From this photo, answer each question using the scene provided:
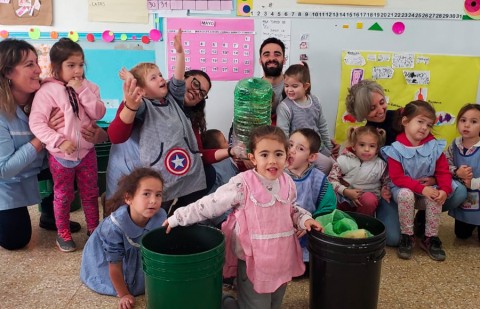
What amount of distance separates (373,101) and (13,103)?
192 centimetres

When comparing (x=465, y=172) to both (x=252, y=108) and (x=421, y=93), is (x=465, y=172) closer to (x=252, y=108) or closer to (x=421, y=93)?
(x=421, y=93)

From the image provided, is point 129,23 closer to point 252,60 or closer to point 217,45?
point 217,45

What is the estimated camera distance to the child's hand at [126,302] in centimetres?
173

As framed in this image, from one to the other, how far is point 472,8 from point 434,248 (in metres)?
1.76

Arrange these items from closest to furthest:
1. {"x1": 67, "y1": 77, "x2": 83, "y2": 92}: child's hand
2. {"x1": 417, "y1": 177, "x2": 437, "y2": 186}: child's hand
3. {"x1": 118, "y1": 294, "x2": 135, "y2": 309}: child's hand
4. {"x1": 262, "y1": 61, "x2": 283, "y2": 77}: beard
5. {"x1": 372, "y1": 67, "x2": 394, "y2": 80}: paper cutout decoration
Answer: {"x1": 118, "y1": 294, "x2": 135, "y2": 309}: child's hand → {"x1": 67, "y1": 77, "x2": 83, "y2": 92}: child's hand → {"x1": 417, "y1": 177, "x2": 437, "y2": 186}: child's hand → {"x1": 262, "y1": 61, "x2": 283, "y2": 77}: beard → {"x1": 372, "y1": 67, "x2": 394, "y2": 80}: paper cutout decoration

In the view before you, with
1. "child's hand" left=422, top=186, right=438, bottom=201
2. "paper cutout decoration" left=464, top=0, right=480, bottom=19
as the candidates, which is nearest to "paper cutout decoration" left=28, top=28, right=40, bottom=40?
"child's hand" left=422, top=186, right=438, bottom=201

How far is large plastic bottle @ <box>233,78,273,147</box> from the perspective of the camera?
2.47 meters

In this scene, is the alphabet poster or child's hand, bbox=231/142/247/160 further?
the alphabet poster

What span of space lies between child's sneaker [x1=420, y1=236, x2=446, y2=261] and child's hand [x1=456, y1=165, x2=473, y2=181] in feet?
1.19

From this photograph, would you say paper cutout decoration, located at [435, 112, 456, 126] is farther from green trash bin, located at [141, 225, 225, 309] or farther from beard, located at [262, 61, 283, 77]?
green trash bin, located at [141, 225, 225, 309]

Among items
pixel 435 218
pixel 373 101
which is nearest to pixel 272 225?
pixel 435 218

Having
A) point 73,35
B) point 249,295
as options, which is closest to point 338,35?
point 73,35

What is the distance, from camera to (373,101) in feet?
8.36

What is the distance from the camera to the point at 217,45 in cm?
305
